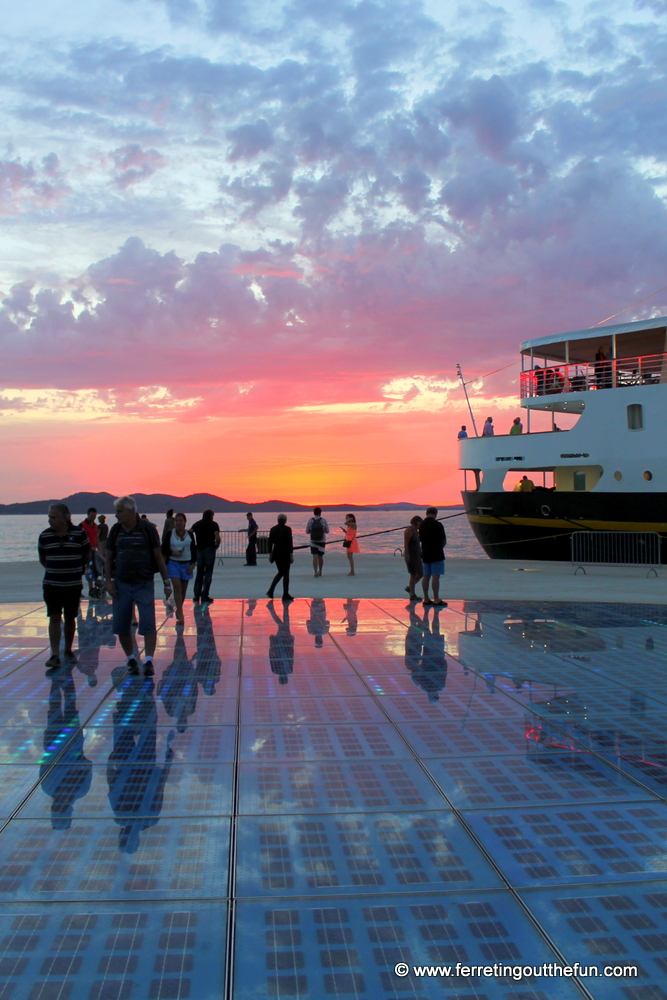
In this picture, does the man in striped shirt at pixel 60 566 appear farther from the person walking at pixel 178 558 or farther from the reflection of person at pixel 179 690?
the person walking at pixel 178 558

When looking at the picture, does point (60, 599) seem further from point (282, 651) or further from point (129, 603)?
point (282, 651)

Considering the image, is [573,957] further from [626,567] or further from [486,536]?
[486,536]

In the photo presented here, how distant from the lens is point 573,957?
2.62m

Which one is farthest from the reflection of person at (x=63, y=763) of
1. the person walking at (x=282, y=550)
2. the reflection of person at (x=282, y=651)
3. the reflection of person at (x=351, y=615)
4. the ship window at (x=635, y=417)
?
the ship window at (x=635, y=417)

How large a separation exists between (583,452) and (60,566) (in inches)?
687

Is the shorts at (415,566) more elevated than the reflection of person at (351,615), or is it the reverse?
the shorts at (415,566)

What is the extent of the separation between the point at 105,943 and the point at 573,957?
165cm

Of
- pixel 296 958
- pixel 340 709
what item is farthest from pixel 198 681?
pixel 296 958

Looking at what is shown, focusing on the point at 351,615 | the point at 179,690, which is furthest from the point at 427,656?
the point at 351,615

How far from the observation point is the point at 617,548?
67.5 feet

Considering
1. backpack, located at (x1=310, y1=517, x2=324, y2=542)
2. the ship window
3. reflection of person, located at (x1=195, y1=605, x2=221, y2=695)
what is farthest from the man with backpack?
the ship window

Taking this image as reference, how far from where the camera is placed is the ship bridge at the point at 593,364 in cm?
2201

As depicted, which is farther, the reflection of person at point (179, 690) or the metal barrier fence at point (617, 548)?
the metal barrier fence at point (617, 548)

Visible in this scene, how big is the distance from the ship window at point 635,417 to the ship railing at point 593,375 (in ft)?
2.98
